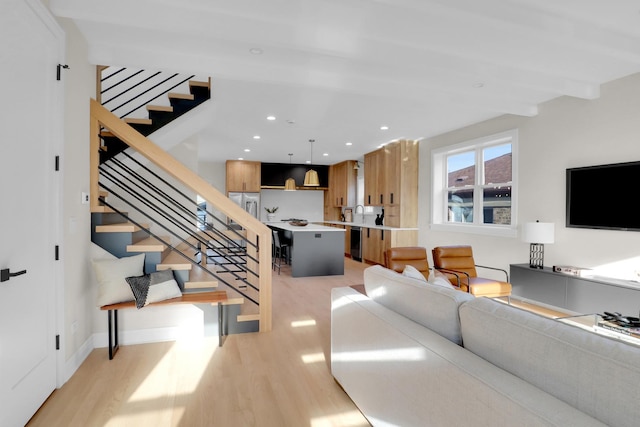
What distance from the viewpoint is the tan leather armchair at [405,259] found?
3893 millimetres

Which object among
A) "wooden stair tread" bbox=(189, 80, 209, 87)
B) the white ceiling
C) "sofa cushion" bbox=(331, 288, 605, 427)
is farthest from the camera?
"wooden stair tread" bbox=(189, 80, 209, 87)

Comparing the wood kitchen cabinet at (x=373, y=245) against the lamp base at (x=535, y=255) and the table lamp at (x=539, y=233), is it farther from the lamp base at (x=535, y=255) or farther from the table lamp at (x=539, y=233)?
the table lamp at (x=539, y=233)

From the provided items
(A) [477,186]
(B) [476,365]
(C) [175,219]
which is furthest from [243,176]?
(B) [476,365]

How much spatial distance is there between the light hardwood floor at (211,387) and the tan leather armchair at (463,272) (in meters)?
1.80

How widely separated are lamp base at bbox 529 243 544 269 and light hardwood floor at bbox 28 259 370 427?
300cm

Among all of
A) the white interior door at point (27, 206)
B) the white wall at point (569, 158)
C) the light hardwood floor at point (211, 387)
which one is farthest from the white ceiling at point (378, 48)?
the light hardwood floor at point (211, 387)

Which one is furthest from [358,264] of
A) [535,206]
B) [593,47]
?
[593,47]

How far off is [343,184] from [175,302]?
23.3 ft

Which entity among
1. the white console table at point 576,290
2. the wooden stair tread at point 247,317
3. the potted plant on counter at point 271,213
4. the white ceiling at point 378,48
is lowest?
the wooden stair tread at point 247,317

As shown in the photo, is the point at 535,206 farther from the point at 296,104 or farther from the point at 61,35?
the point at 61,35

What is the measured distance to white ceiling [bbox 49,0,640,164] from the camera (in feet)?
7.54

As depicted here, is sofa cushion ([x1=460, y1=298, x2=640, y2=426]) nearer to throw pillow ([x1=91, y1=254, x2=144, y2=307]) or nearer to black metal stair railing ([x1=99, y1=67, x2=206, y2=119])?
throw pillow ([x1=91, y1=254, x2=144, y2=307])

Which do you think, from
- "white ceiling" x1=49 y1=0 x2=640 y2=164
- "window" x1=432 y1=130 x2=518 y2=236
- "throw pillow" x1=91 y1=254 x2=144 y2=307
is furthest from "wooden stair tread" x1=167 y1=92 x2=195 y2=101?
"window" x1=432 y1=130 x2=518 y2=236

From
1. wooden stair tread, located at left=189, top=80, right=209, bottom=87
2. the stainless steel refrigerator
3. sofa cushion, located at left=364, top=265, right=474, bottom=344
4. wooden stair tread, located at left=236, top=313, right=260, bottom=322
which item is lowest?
wooden stair tread, located at left=236, top=313, right=260, bottom=322
